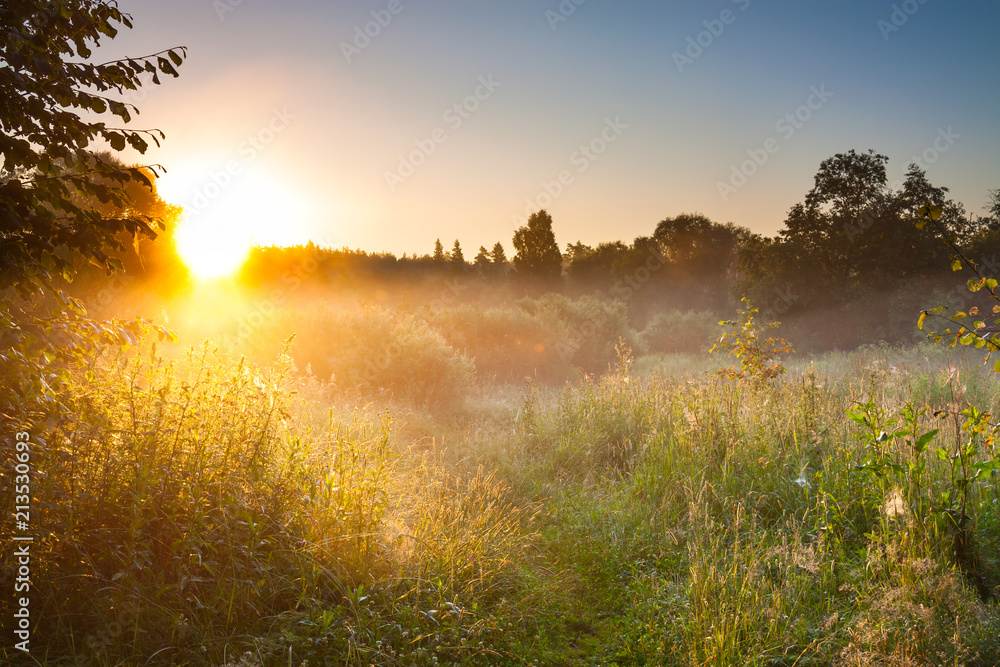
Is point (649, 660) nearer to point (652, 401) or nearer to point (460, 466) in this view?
point (460, 466)

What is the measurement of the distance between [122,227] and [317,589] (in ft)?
7.31

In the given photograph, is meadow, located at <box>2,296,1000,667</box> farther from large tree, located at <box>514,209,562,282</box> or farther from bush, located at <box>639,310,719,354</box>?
large tree, located at <box>514,209,562,282</box>

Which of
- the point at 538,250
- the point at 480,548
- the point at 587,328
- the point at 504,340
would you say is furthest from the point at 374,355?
the point at 538,250

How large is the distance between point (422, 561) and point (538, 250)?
39.1 meters

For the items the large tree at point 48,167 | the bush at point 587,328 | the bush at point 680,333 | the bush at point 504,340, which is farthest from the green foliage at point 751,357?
the bush at point 680,333

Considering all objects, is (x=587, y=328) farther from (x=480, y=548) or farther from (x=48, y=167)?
(x=48, y=167)

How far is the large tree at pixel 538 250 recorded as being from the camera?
41375 mm

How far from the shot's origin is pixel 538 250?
41.5m

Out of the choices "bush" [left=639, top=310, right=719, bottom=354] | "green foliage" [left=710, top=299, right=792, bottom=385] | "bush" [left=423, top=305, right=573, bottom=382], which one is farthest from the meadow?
"bush" [left=639, top=310, right=719, bottom=354]

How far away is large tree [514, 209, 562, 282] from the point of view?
41375mm

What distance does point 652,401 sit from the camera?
7.02 m

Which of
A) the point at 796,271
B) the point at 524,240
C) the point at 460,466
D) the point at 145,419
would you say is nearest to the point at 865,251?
the point at 796,271

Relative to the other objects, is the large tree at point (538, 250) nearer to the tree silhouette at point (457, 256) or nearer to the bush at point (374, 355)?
the tree silhouette at point (457, 256)

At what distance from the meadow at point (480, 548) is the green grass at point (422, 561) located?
2 centimetres
